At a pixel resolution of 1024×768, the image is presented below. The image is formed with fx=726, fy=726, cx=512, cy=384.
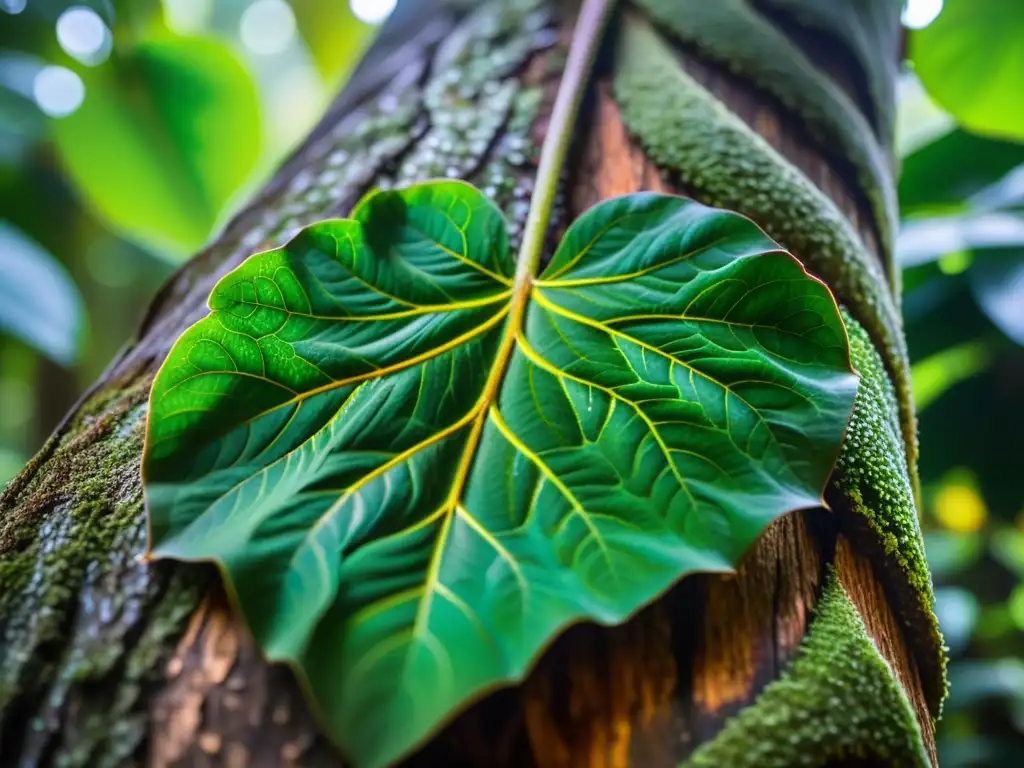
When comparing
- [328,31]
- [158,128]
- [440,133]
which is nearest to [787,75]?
[440,133]

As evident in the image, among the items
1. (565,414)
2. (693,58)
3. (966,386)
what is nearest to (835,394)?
(565,414)

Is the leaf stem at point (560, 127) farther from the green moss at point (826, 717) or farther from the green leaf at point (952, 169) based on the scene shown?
the green leaf at point (952, 169)

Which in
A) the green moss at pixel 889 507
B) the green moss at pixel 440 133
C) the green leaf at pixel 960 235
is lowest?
the green moss at pixel 889 507

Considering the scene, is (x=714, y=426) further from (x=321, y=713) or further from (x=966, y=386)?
(x=966, y=386)

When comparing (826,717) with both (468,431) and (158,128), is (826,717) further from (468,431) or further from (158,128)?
(158,128)

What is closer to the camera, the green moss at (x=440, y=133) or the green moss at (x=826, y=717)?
the green moss at (x=826, y=717)

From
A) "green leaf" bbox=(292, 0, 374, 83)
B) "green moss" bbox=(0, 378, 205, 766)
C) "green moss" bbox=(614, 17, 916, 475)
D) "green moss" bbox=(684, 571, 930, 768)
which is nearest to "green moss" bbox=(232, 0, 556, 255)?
"green moss" bbox=(614, 17, 916, 475)

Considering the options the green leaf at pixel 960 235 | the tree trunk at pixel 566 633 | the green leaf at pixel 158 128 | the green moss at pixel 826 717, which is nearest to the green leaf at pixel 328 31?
the green leaf at pixel 158 128
